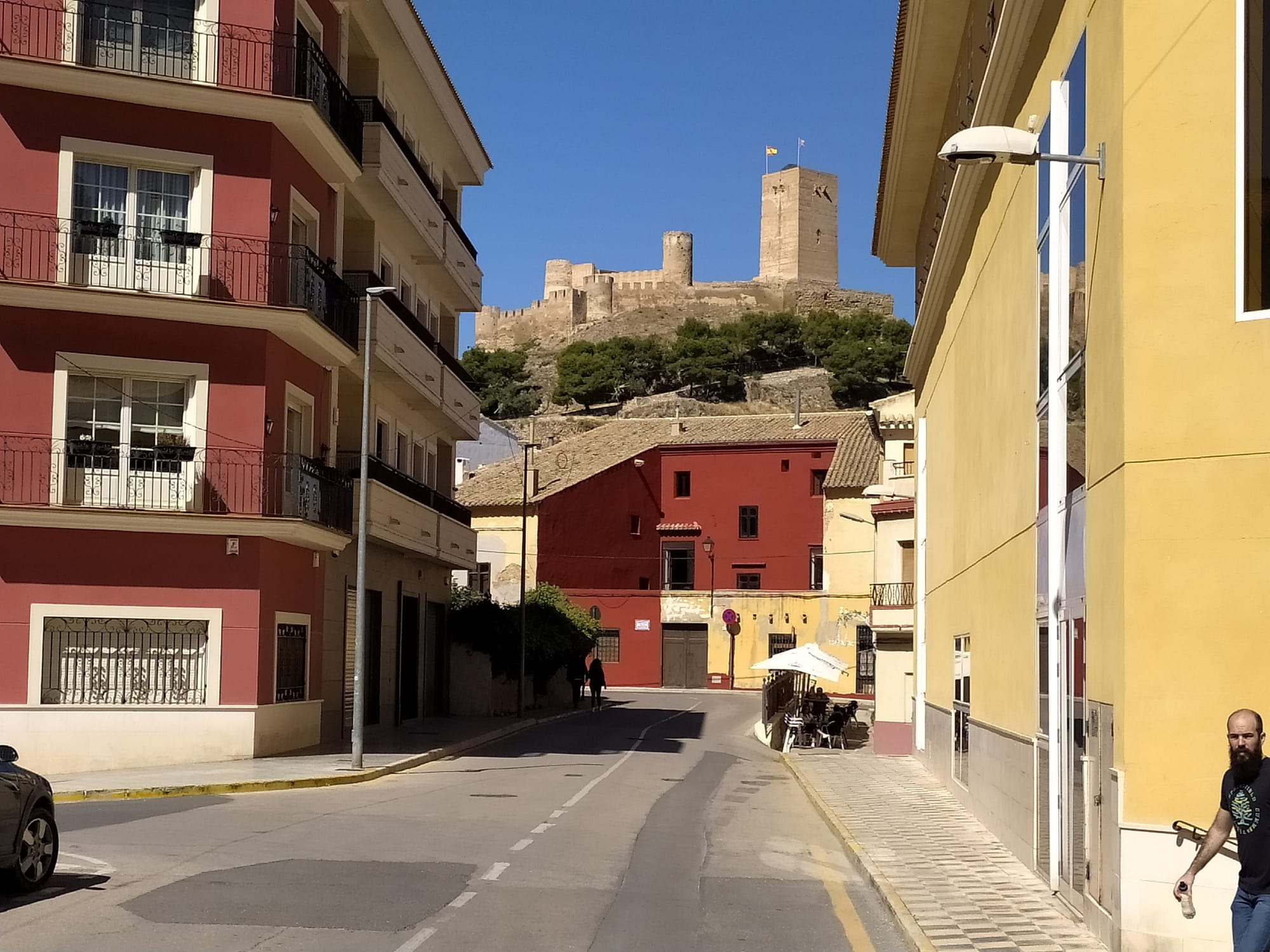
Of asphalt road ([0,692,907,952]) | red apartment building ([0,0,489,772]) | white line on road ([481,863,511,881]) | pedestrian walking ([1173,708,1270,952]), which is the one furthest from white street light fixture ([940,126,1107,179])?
red apartment building ([0,0,489,772])

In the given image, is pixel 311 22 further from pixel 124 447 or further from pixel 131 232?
pixel 124 447

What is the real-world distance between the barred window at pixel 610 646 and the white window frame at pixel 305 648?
39058mm

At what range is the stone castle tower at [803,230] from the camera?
13650 cm

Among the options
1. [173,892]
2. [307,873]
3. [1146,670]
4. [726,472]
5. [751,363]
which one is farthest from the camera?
[751,363]

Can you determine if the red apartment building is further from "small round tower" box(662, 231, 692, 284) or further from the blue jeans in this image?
"small round tower" box(662, 231, 692, 284)

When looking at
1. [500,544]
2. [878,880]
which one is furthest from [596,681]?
[878,880]

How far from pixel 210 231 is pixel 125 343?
2.30m

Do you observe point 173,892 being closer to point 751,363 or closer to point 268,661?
point 268,661

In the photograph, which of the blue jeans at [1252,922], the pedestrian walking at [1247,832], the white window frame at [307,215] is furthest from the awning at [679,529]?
the blue jeans at [1252,922]

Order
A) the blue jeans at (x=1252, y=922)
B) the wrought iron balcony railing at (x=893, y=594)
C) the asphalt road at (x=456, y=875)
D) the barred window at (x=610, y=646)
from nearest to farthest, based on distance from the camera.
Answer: the blue jeans at (x=1252, y=922) < the asphalt road at (x=456, y=875) < the wrought iron balcony railing at (x=893, y=594) < the barred window at (x=610, y=646)

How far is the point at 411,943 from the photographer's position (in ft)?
30.9

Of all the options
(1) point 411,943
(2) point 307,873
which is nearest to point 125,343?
(2) point 307,873

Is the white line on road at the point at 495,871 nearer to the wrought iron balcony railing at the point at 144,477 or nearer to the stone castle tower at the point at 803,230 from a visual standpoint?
the wrought iron balcony railing at the point at 144,477

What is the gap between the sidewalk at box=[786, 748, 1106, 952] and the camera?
32.7 ft
